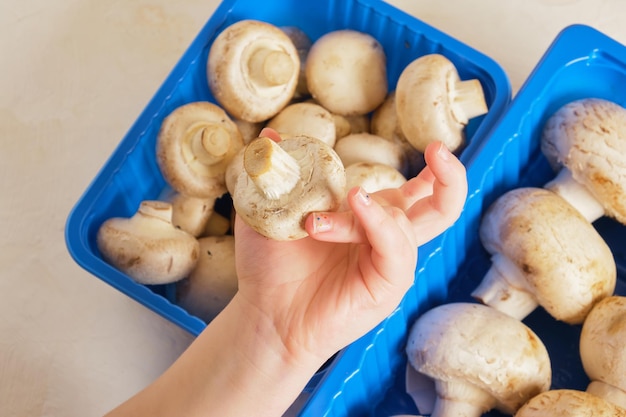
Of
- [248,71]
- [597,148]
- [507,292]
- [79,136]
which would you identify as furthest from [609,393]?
[79,136]

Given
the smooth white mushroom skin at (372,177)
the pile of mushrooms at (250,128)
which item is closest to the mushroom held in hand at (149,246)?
the pile of mushrooms at (250,128)

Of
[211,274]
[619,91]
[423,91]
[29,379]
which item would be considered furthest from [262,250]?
[619,91]

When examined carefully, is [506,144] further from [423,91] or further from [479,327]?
[479,327]

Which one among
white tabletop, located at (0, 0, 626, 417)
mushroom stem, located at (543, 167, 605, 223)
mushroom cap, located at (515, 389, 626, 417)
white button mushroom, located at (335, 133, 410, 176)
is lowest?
white tabletop, located at (0, 0, 626, 417)

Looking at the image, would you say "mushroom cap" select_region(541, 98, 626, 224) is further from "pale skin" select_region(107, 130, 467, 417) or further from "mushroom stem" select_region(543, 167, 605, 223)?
"pale skin" select_region(107, 130, 467, 417)

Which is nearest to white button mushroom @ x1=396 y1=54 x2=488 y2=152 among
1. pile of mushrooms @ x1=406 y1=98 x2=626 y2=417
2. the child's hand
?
pile of mushrooms @ x1=406 y1=98 x2=626 y2=417

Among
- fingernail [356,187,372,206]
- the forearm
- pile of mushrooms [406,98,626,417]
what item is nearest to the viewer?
fingernail [356,187,372,206]

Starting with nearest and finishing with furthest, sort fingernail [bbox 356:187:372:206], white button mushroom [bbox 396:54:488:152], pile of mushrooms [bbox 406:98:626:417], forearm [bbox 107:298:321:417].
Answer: fingernail [bbox 356:187:372:206], forearm [bbox 107:298:321:417], pile of mushrooms [bbox 406:98:626:417], white button mushroom [bbox 396:54:488:152]
